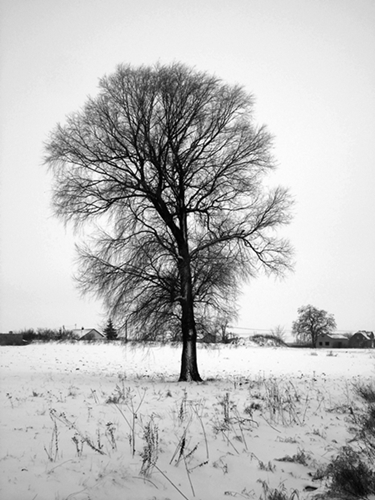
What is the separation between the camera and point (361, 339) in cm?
9194

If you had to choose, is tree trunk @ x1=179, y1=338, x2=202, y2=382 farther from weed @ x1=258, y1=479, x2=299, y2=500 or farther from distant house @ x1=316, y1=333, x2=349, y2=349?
distant house @ x1=316, y1=333, x2=349, y2=349

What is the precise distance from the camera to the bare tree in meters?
12.0

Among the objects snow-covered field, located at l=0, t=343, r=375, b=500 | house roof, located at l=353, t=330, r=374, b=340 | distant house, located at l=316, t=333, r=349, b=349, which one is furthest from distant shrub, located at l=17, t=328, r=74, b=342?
house roof, located at l=353, t=330, r=374, b=340

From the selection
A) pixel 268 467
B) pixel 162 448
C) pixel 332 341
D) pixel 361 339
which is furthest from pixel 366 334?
pixel 162 448

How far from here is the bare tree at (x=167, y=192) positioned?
11984mm

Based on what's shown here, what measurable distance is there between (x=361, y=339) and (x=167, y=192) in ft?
306

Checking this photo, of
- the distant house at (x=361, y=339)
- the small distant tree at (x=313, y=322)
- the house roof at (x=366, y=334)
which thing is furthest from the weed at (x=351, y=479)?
the house roof at (x=366, y=334)

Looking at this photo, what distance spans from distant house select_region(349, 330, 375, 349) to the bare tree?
87297 mm

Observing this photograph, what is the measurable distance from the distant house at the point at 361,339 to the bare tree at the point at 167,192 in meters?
87.3

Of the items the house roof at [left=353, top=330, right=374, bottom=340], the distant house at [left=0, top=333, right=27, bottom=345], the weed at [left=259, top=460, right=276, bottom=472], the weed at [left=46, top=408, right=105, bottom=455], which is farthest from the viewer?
the house roof at [left=353, top=330, right=374, bottom=340]

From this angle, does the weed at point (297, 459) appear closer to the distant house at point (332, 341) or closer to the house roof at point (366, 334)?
the distant house at point (332, 341)

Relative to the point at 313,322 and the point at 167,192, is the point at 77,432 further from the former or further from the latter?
the point at 313,322

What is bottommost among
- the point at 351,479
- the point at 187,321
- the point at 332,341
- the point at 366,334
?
the point at 332,341

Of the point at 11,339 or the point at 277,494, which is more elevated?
the point at 11,339
